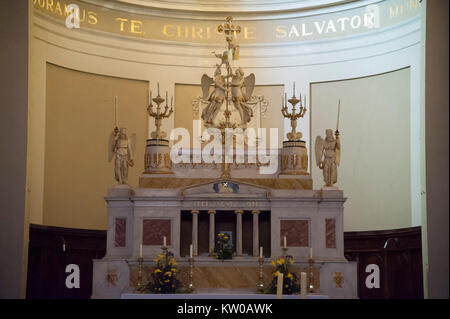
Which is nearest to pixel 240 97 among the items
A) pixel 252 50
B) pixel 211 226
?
pixel 211 226

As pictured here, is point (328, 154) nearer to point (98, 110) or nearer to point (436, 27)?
point (436, 27)

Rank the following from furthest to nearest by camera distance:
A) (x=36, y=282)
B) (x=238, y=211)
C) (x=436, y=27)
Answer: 1. (x=36, y=282)
2. (x=238, y=211)
3. (x=436, y=27)

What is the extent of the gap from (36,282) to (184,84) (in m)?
8.21

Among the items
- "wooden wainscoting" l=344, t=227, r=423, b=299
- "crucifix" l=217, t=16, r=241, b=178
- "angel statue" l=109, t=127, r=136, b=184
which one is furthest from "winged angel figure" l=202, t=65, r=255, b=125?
"wooden wainscoting" l=344, t=227, r=423, b=299

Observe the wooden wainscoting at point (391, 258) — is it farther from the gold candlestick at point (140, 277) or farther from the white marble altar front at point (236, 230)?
the gold candlestick at point (140, 277)

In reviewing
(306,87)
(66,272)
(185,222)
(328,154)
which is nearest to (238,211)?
(185,222)

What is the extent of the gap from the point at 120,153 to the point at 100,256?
185 inches

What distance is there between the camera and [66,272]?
2125 cm

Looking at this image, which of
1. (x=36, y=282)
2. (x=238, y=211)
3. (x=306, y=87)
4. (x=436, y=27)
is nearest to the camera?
(x=436, y=27)

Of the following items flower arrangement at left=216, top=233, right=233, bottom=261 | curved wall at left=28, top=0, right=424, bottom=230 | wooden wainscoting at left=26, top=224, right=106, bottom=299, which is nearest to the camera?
flower arrangement at left=216, top=233, right=233, bottom=261

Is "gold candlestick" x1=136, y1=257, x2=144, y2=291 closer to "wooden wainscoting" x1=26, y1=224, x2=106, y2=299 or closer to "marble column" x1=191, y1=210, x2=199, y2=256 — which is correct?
"marble column" x1=191, y1=210, x2=199, y2=256

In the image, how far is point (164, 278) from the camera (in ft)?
53.4

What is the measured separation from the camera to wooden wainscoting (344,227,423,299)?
66.4 ft

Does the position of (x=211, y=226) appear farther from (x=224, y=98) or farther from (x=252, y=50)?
(x=252, y=50)
